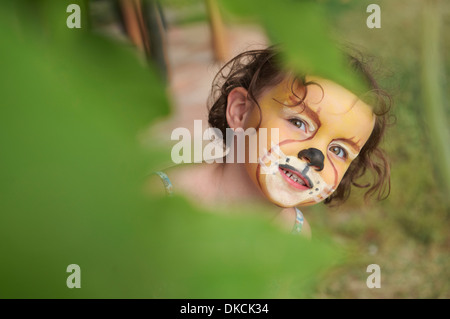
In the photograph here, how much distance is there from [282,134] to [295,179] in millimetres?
101

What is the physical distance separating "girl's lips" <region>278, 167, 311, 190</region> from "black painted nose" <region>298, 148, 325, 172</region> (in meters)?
0.03

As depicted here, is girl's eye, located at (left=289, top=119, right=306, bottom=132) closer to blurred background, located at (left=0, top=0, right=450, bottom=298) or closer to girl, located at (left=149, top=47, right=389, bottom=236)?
girl, located at (left=149, top=47, right=389, bottom=236)

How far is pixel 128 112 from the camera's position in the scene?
6.9 inches

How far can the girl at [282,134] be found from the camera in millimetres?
908

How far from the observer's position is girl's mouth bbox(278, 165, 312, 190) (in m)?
0.93

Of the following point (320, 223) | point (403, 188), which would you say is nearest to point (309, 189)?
point (320, 223)

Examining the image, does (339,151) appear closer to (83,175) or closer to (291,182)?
(291,182)

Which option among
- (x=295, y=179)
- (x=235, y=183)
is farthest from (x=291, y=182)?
(x=235, y=183)

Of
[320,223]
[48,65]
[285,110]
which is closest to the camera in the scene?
[48,65]

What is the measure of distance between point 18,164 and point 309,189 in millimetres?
849

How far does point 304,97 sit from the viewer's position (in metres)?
0.92

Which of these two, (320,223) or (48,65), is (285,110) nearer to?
(320,223)

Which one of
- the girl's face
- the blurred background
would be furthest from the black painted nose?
the blurred background

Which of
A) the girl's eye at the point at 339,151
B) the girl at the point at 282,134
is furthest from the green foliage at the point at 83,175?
the girl's eye at the point at 339,151
